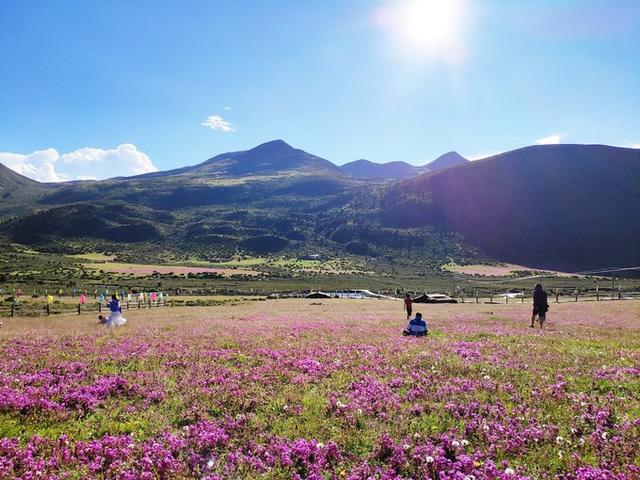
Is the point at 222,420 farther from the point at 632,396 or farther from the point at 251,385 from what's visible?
the point at 632,396

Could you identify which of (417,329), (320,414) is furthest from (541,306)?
(320,414)

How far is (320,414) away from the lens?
30.6ft

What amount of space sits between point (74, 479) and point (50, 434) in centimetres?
215

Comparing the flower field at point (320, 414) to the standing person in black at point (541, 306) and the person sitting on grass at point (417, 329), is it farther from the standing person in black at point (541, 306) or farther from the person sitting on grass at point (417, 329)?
the standing person in black at point (541, 306)

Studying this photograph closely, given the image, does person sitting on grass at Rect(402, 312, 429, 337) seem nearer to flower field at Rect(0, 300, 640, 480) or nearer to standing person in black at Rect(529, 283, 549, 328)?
flower field at Rect(0, 300, 640, 480)

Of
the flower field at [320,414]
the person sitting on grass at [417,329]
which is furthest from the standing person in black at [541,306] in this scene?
the flower field at [320,414]

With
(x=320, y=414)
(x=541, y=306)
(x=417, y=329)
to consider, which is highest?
(x=541, y=306)

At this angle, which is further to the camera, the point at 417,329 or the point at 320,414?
the point at 417,329

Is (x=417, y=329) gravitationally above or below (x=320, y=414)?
below

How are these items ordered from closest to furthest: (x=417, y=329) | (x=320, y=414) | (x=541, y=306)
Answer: (x=320, y=414)
(x=417, y=329)
(x=541, y=306)

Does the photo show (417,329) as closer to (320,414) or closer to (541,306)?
(541,306)

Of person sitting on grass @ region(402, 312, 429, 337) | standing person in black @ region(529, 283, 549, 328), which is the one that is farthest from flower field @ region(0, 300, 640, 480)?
standing person in black @ region(529, 283, 549, 328)

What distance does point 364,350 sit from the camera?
16.3 m

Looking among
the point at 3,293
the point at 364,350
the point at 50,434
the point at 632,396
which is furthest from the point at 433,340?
the point at 3,293
